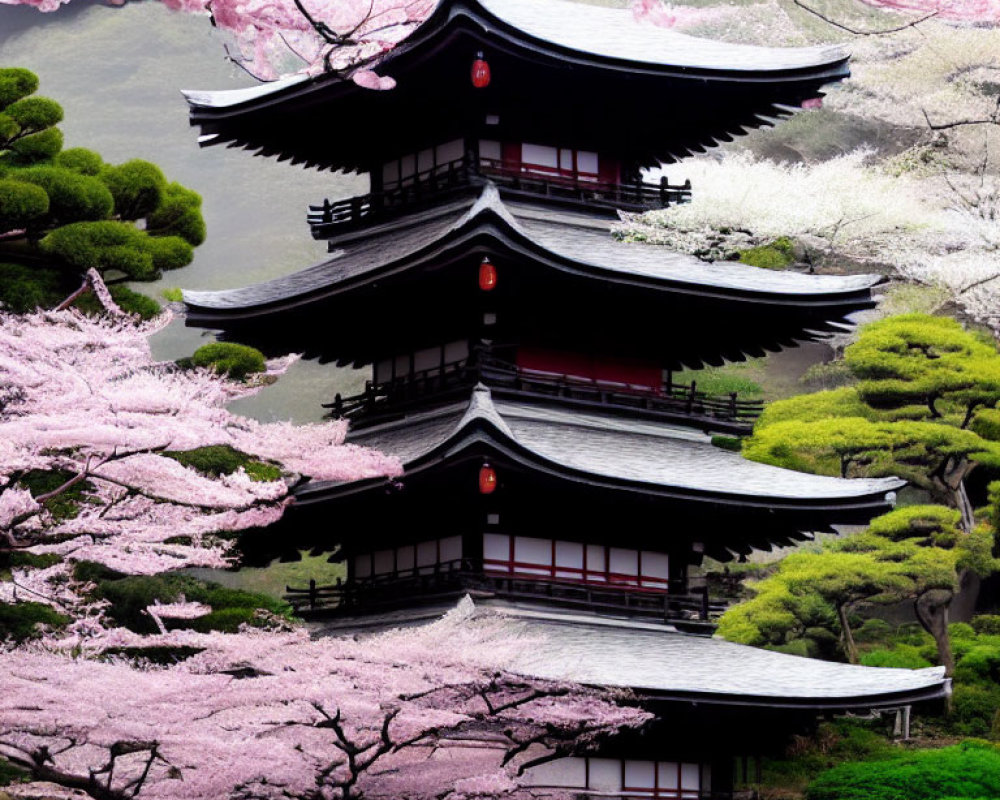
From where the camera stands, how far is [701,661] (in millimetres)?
17234

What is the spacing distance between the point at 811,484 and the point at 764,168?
21.0 meters

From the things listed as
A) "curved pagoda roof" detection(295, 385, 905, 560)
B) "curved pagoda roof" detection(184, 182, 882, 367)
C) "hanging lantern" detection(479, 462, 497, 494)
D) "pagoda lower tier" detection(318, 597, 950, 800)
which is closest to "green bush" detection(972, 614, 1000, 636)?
"curved pagoda roof" detection(184, 182, 882, 367)

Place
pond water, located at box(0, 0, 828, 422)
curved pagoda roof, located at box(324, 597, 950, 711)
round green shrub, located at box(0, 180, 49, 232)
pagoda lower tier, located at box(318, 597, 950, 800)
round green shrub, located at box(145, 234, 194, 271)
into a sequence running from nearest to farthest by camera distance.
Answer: curved pagoda roof, located at box(324, 597, 950, 711) < pagoda lower tier, located at box(318, 597, 950, 800) < round green shrub, located at box(0, 180, 49, 232) < round green shrub, located at box(145, 234, 194, 271) < pond water, located at box(0, 0, 828, 422)

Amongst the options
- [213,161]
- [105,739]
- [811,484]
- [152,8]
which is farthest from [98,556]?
[152,8]

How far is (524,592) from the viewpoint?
56.9 ft

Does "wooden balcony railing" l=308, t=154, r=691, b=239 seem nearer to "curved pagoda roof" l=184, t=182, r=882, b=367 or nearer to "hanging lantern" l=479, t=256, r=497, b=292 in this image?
"curved pagoda roof" l=184, t=182, r=882, b=367

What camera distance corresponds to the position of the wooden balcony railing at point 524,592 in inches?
682

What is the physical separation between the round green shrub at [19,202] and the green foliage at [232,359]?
2617 millimetres

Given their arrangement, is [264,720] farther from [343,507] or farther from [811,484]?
[811,484]

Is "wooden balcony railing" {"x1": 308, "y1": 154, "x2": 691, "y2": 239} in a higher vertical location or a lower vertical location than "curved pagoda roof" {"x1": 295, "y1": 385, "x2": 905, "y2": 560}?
higher

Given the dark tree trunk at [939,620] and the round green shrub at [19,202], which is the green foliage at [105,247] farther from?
the dark tree trunk at [939,620]

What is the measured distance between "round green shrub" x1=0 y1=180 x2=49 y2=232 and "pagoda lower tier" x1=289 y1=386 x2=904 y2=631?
4.95 metres

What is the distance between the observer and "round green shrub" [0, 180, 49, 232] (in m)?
20.2

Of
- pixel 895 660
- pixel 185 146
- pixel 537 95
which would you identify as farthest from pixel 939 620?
pixel 185 146
